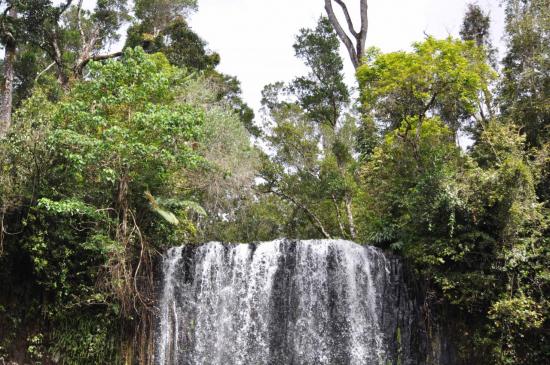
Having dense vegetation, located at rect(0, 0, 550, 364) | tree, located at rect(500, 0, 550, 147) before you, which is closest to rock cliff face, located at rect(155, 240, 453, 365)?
dense vegetation, located at rect(0, 0, 550, 364)

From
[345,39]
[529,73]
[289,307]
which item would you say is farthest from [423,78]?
[345,39]

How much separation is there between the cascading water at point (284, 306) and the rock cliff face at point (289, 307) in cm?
2

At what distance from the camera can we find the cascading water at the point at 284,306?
37.0ft

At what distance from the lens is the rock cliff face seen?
11.3m

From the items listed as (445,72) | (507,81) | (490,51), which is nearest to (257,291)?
(445,72)

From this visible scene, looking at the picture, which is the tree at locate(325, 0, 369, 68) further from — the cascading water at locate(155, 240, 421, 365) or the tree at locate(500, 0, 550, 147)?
Result: the cascading water at locate(155, 240, 421, 365)

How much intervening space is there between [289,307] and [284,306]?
0.12m

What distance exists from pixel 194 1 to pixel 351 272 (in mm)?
18047

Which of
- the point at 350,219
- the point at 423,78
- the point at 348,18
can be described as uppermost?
the point at 348,18

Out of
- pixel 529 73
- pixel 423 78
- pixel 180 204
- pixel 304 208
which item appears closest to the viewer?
pixel 180 204

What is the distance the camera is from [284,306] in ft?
38.5

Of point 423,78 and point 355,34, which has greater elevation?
point 355,34

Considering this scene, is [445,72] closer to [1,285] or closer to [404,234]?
[404,234]

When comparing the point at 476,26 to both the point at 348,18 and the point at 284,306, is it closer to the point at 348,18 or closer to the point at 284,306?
the point at 348,18
